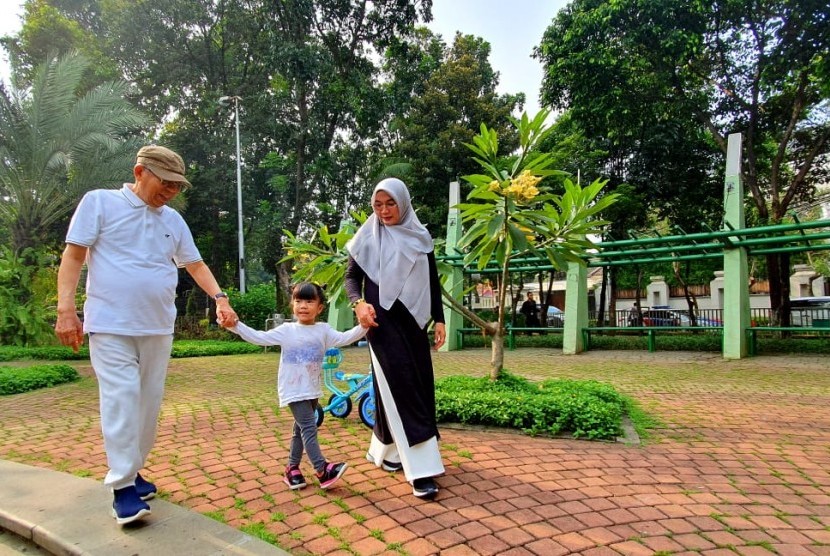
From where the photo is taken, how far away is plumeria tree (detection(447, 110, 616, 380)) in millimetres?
4570

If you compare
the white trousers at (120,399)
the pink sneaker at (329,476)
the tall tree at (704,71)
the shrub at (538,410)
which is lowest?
the pink sneaker at (329,476)

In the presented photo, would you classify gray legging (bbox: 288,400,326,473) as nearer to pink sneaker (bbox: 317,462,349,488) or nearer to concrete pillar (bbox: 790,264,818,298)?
pink sneaker (bbox: 317,462,349,488)

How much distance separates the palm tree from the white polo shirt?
490 inches

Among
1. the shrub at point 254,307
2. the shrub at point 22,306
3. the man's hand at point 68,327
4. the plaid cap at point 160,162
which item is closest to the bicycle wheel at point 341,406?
the man's hand at point 68,327

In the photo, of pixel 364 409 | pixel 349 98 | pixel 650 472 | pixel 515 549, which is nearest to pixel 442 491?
pixel 515 549

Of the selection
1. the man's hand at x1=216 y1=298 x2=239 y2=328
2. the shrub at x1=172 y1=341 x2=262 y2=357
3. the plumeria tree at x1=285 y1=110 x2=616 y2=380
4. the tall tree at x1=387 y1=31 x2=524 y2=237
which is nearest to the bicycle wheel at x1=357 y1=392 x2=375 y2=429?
the plumeria tree at x1=285 y1=110 x2=616 y2=380

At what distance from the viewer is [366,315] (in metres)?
2.96

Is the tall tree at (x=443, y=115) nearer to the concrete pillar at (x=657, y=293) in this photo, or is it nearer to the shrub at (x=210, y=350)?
the shrub at (x=210, y=350)

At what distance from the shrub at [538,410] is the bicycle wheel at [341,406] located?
2.75ft

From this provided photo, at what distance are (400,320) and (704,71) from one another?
48.7 feet

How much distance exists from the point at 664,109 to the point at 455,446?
1361 centimetres

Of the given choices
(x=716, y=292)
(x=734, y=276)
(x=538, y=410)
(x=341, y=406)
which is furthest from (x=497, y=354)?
(x=716, y=292)

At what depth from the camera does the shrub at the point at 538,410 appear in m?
4.24

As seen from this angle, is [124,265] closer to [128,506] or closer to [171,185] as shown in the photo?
[171,185]
